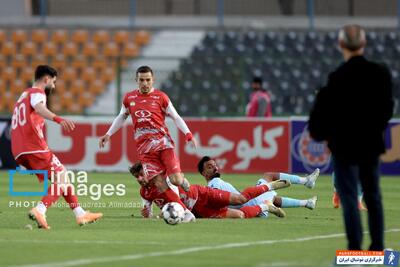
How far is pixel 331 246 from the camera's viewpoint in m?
12.0

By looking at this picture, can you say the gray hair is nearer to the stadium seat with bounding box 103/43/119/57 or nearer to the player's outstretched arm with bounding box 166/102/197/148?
the player's outstretched arm with bounding box 166/102/197/148

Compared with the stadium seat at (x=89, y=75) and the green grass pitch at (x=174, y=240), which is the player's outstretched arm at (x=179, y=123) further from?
the stadium seat at (x=89, y=75)

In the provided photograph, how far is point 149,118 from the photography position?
51.9 ft

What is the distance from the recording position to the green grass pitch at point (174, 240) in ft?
35.3

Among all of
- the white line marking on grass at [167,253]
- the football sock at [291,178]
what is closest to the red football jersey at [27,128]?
the white line marking on grass at [167,253]

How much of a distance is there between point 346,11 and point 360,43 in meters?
28.1

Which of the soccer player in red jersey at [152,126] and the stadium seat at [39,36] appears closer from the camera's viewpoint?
the soccer player in red jersey at [152,126]

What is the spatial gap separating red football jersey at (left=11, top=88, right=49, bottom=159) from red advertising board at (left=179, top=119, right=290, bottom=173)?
46.8 feet

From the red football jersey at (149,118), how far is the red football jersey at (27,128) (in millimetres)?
1821

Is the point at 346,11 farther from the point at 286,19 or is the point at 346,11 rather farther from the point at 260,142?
the point at 260,142

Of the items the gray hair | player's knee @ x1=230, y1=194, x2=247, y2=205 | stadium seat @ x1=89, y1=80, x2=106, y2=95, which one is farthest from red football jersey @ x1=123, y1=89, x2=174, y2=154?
stadium seat @ x1=89, y1=80, x2=106, y2=95

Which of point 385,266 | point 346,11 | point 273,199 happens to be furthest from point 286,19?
A: point 385,266

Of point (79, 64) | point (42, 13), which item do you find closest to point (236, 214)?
point (79, 64)

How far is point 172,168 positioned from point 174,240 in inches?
128
